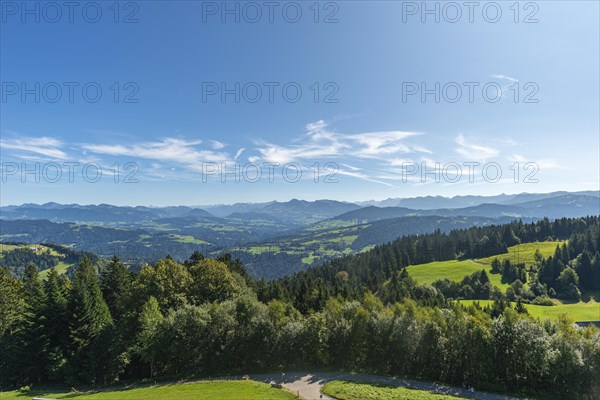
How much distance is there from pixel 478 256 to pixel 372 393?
520 feet

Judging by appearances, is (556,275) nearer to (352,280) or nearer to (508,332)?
(352,280)

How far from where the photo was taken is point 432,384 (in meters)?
39.5

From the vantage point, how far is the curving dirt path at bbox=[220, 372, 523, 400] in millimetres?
35844

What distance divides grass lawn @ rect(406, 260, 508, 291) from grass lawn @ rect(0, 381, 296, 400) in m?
104

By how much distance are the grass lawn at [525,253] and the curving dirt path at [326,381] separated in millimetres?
128664

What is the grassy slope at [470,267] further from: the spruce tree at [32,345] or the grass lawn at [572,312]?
the spruce tree at [32,345]

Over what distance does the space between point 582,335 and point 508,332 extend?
885 cm

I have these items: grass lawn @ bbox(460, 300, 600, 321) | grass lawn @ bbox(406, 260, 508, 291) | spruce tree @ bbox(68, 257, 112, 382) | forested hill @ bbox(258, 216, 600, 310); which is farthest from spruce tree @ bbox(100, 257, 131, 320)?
grass lawn @ bbox(406, 260, 508, 291)

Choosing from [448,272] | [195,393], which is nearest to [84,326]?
[195,393]

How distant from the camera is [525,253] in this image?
154 meters

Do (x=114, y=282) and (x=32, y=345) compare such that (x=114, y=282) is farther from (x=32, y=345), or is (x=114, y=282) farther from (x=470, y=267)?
(x=470, y=267)

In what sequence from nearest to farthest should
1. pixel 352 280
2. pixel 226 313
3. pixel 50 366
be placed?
1. pixel 50 366
2. pixel 226 313
3. pixel 352 280

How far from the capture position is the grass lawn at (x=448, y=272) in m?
129

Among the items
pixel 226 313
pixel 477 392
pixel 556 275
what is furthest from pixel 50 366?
pixel 556 275
